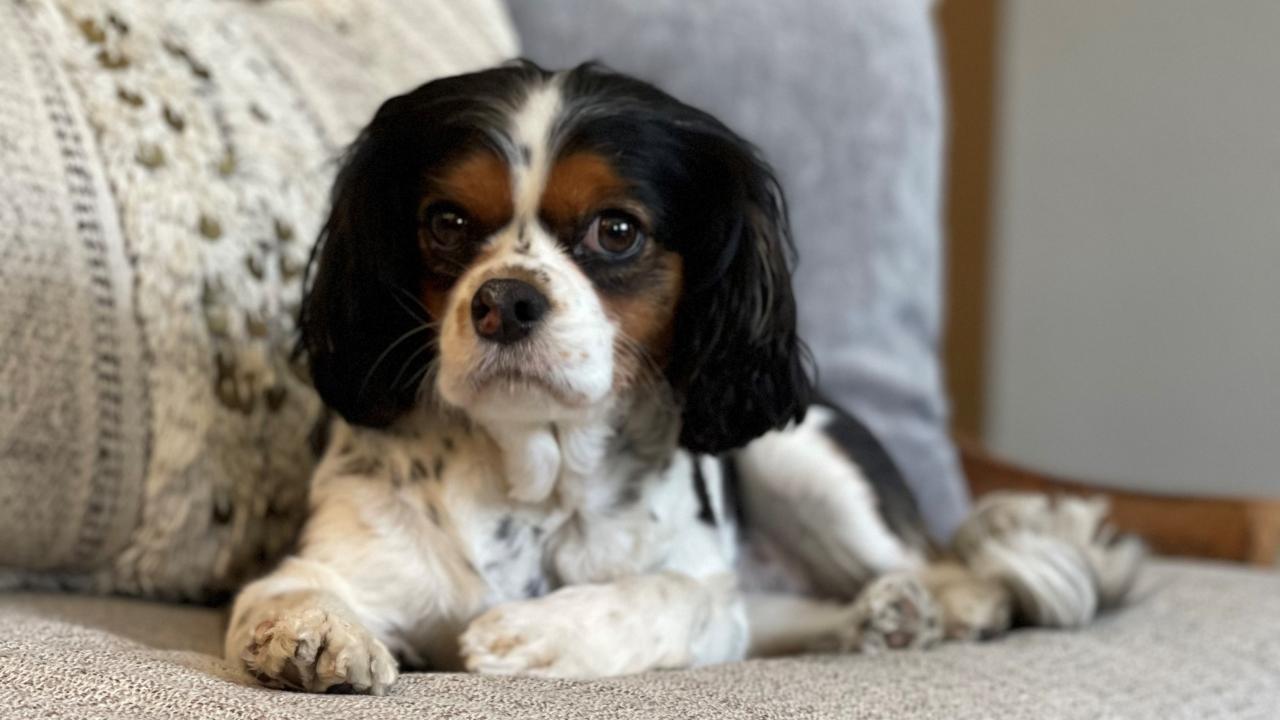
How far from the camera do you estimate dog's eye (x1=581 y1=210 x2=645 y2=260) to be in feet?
4.23

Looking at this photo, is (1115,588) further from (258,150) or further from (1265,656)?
(258,150)

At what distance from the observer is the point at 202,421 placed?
1.42 m

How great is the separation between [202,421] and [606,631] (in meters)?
0.50

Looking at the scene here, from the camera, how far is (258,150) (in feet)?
5.02

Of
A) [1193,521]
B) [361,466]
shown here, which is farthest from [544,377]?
[1193,521]

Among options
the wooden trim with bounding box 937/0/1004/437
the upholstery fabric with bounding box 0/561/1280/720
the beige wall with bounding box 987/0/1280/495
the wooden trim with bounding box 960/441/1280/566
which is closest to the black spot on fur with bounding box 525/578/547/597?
the upholstery fabric with bounding box 0/561/1280/720

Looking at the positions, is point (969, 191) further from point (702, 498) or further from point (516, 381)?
point (516, 381)

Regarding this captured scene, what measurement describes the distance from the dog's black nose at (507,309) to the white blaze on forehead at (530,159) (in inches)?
4.0

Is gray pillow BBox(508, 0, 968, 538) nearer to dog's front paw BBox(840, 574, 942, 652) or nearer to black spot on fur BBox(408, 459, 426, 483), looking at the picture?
dog's front paw BBox(840, 574, 942, 652)

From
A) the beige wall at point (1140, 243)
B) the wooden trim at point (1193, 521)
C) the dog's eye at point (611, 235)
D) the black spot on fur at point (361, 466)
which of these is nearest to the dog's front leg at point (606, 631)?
the black spot on fur at point (361, 466)

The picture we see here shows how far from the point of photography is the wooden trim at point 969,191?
11.1ft

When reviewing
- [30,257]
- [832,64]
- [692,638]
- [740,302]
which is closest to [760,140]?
[832,64]

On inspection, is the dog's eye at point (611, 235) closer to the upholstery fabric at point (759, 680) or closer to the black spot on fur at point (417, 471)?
the black spot on fur at point (417, 471)

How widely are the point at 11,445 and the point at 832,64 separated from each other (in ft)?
4.47
